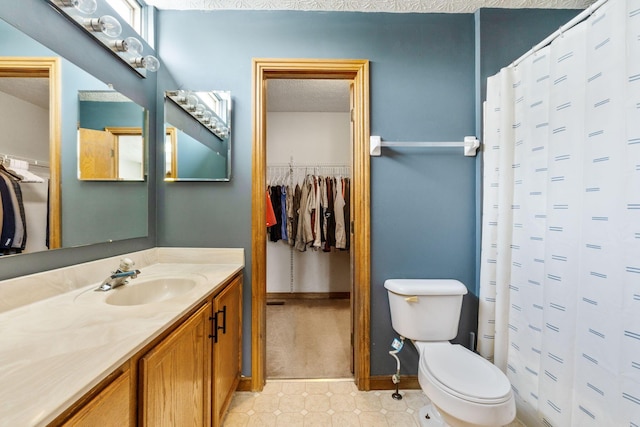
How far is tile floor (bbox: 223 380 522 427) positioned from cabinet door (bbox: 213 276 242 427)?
16cm

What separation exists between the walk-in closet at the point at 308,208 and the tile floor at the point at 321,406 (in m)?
0.75

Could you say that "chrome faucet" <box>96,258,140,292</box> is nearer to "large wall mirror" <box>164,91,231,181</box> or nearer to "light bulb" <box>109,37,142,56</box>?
"large wall mirror" <box>164,91,231,181</box>

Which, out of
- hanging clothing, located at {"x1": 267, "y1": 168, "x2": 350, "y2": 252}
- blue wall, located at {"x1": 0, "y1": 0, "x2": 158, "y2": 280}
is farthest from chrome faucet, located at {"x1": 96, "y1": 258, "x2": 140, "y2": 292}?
hanging clothing, located at {"x1": 267, "y1": 168, "x2": 350, "y2": 252}

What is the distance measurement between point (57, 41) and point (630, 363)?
2504mm

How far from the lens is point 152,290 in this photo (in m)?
1.31

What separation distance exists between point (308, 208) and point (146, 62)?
1.98m

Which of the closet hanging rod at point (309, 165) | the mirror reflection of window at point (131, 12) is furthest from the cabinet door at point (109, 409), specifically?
the closet hanging rod at point (309, 165)

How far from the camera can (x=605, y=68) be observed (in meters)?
0.99

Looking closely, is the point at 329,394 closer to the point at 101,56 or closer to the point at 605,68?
the point at 605,68

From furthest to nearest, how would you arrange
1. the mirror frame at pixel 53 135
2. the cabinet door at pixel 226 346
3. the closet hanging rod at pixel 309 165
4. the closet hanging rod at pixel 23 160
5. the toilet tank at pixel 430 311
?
1. the closet hanging rod at pixel 309 165
2. the toilet tank at pixel 430 311
3. the cabinet door at pixel 226 346
4. the mirror frame at pixel 53 135
5. the closet hanging rod at pixel 23 160

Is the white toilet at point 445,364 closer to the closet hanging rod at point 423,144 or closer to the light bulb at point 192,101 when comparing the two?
the closet hanging rod at point 423,144

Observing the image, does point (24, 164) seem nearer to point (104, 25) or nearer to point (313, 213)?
point (104, 25)

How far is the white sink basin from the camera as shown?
1175 millimetres

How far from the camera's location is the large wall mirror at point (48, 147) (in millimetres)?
884
